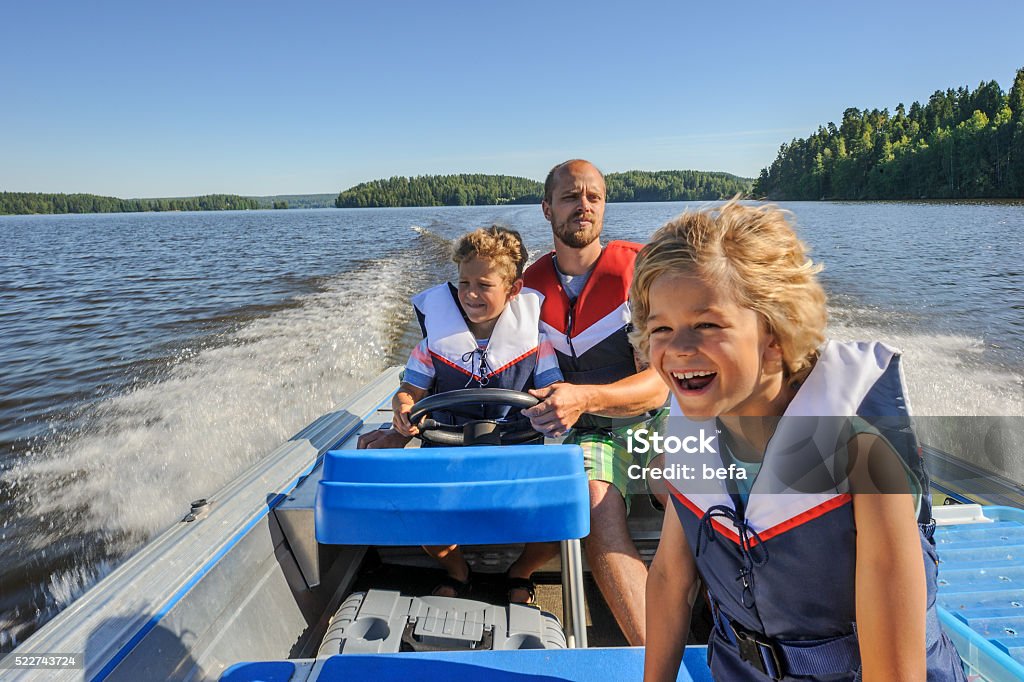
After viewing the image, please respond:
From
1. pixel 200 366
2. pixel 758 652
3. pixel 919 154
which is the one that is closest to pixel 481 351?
pixel 758 652

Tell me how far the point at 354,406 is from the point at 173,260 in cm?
1471

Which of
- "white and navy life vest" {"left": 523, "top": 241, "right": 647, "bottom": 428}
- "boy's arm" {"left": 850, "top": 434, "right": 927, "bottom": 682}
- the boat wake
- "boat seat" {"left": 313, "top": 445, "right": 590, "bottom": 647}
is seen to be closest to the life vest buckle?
"boy's arm" {"left": 850, "top": 434, "right": 927, "bottom": 682}

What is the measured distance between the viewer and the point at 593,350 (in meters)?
2.35

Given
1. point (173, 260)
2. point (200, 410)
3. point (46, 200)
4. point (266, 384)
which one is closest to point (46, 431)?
point (200, 410)

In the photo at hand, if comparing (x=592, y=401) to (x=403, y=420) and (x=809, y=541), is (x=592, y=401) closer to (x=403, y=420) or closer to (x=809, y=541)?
(x=403, y=420)

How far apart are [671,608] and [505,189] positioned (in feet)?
174

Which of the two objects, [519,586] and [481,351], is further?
[481,351]

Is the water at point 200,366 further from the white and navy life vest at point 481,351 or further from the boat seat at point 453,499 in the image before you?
the white and navy life vest at point 481,351

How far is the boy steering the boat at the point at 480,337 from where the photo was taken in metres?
2.11

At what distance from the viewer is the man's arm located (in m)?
1.86

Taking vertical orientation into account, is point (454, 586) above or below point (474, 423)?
below

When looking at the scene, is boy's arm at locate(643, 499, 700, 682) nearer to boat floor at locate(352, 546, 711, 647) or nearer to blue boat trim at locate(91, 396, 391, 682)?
boat floor at locate(352, 546, 711, 647)

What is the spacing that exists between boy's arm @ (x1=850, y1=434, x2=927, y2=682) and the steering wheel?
1.15 m

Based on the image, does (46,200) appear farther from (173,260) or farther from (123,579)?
(123,579)
